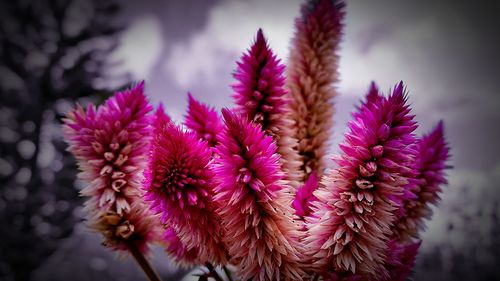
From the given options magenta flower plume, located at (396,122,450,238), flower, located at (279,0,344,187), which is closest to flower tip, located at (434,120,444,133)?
magenta flower plume, located at (396,122,450,238)

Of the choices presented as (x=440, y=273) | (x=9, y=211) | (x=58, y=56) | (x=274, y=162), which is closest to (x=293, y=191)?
(x=274, y=162)

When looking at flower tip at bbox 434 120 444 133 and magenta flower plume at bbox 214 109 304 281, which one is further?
flower tip at bbox 434 120 444 133

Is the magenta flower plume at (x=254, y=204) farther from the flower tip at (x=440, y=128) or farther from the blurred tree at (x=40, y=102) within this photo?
the blurred tree at (x=40, y=102)

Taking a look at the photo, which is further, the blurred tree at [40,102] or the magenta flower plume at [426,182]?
the blurred tree at [40,102]

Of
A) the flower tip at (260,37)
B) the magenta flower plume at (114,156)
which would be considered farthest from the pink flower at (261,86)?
the magenta flower plume at (114,156)

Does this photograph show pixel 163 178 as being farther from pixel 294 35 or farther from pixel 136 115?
pixel 294 35

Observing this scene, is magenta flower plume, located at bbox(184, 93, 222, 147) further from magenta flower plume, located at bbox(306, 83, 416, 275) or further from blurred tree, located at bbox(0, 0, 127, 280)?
blurred tree, located at bbox(0, 0, 127, 280)

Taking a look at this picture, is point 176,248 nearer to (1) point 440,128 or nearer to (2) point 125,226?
(2) point 125,226

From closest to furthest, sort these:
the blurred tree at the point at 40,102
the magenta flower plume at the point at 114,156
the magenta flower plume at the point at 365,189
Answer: the magenta flower plume at the point at 365,189 → the magenta flower plume at the point at 114,156 → the blurred tree at the point at 40,102
